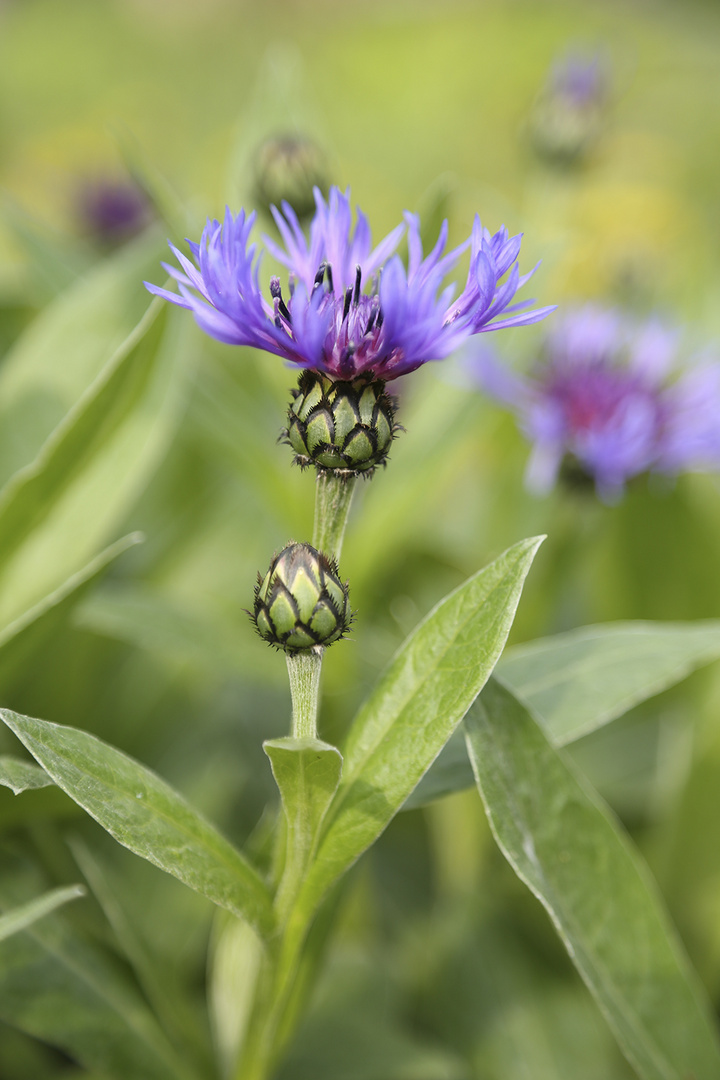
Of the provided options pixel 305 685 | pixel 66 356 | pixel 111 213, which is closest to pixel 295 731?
pixel 305 685

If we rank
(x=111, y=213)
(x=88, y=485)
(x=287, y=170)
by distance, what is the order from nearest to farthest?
(x=88, y=485) → (x=287, y=170) → (x=111, y=213)

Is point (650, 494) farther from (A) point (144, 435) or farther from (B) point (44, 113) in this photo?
(B) point (44, 113)

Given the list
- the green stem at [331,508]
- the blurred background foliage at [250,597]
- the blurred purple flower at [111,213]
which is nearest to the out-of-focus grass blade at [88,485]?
the blurred background foliage at [250,597]

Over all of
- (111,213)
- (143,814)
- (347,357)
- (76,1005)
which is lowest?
(76,1005)

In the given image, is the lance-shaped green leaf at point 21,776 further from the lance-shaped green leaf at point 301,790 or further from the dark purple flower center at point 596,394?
the dark purple flower center at point 596,394

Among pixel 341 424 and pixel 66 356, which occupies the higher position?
pixel 66 356

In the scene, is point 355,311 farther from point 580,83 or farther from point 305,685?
point 580,83

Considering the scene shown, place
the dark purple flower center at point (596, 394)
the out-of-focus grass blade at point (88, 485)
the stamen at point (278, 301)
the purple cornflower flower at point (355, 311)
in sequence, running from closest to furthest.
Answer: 1. the purple cornflower flower at point (355, 311)
2. the stamen at point (278, 301)
3. the out-of-focus grass blade at point (88, 485)
4. the dark purple flower center at point (596, 394)

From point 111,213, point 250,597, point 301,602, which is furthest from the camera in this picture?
point 111,213
